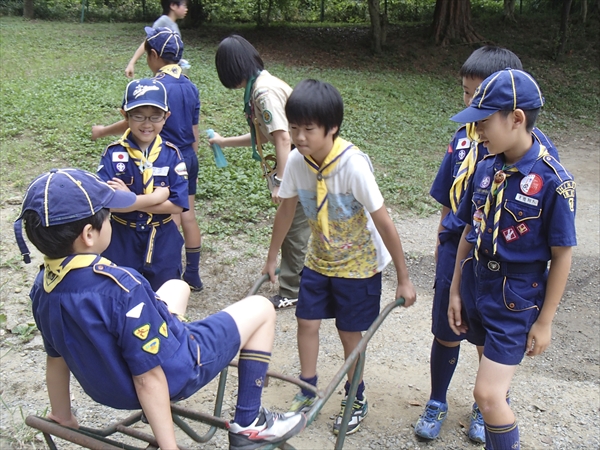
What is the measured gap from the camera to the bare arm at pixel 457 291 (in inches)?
97.6

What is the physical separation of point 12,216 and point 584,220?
536 cm

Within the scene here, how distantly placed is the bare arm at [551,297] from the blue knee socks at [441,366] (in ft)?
2.08

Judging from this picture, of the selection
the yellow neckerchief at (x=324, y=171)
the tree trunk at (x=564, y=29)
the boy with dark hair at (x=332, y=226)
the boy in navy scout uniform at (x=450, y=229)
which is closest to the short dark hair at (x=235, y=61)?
the boy with dark hair at (x=332, y=226)

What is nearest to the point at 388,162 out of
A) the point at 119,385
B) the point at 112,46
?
the point at 119,385

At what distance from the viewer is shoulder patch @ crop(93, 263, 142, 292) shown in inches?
68.1

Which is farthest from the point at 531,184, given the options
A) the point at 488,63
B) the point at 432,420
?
the point at 432,420

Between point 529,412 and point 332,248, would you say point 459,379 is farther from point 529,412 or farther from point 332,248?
point 332,248

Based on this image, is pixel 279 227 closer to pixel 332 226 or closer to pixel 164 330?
pixel 332 226

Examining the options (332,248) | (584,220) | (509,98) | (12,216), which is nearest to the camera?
(509,98)

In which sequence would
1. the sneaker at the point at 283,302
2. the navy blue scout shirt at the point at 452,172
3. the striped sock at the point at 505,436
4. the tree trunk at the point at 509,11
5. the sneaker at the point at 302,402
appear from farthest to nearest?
1. the tree trunk at the point at 509,11
2. the sneaker at the point at 283,302
3. the sneaker at the point at 302,402
4. the navy blue scout shirt at the point at 452,172
5. the striped sock at the point at 505,436

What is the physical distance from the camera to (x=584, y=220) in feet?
19.9

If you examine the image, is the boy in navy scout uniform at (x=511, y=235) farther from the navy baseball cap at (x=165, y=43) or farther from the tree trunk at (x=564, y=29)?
the tree trunk at (x=564, y=29)

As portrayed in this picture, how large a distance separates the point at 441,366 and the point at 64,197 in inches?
76.6

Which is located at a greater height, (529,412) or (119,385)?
(119,385)
